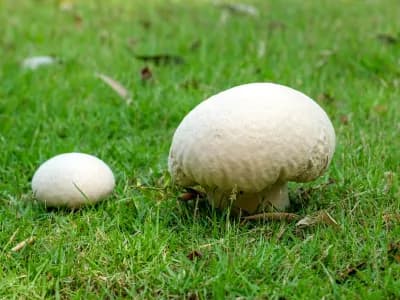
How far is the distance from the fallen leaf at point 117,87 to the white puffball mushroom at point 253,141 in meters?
1.64

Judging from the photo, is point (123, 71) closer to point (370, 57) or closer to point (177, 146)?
point (370, 57)

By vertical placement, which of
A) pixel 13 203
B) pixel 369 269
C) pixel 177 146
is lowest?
pixel 13 203

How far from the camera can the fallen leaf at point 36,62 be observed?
4623mm

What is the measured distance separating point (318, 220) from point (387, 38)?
3155 mm

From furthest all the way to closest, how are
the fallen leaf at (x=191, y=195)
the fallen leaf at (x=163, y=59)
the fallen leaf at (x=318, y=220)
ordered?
the fallen leaf at (x=163, y=59), the fallen leaf at (x=191, y=195), the fallen leaf at (x=318, y=220)

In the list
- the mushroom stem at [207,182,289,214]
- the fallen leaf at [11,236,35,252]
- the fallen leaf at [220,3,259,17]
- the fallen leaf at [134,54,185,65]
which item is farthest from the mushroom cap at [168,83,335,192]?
the fallen leaf at [220,3,259,17]

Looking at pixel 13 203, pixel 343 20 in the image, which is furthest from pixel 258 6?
pixel 13 203

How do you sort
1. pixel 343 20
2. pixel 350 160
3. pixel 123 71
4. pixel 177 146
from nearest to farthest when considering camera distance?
pixel 177 146
pixel 350 160
pixel 123 71
pixel 343 20

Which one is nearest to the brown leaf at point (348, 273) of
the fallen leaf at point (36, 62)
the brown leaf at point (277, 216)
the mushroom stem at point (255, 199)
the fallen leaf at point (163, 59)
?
the brown leaf at point (277, 216)

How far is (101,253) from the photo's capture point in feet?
7.37

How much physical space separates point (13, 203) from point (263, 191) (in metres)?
1.13

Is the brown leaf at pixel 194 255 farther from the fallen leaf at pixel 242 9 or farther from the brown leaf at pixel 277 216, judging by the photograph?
the fallen leaf at pixel 242 9

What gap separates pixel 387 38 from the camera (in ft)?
16.6

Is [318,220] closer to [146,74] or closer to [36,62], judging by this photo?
[146,74]
